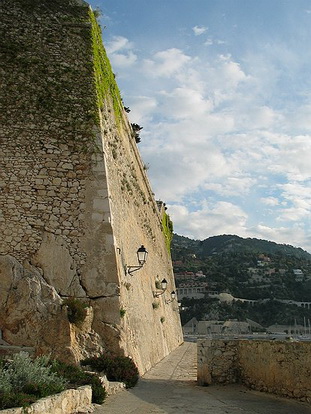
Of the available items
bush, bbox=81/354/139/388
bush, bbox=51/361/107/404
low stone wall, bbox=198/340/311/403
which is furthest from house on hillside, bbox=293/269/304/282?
bush, bbox=51/361/107/404

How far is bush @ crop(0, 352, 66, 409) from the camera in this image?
5910mm

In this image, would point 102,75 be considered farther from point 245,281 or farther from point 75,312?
point 245,281

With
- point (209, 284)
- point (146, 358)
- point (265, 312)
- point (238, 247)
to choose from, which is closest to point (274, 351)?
point (146, 358)

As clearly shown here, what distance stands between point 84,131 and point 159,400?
286 inches

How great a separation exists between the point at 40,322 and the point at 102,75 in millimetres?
8174

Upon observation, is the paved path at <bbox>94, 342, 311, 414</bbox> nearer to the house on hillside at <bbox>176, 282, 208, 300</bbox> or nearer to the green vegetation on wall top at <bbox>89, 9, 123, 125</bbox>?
the green vegetation on wall top at <bbox>89, 9, 123, 125</bbox>

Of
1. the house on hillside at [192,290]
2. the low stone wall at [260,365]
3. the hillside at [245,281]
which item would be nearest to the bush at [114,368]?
the low stone wall at [260,365]

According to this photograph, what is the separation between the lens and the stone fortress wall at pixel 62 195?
10.5 metres

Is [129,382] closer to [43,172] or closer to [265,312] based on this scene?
[43,172]

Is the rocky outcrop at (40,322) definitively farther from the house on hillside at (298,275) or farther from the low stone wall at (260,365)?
the house on hillside at (298,275)

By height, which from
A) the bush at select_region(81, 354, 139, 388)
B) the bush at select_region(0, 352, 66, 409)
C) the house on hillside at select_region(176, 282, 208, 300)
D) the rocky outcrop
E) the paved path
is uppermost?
the rocky outcrop

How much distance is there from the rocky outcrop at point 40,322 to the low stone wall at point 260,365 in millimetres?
2812

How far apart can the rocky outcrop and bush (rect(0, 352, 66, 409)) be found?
231cm

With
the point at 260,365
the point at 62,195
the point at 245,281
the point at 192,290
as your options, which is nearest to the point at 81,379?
the point at 260,365
